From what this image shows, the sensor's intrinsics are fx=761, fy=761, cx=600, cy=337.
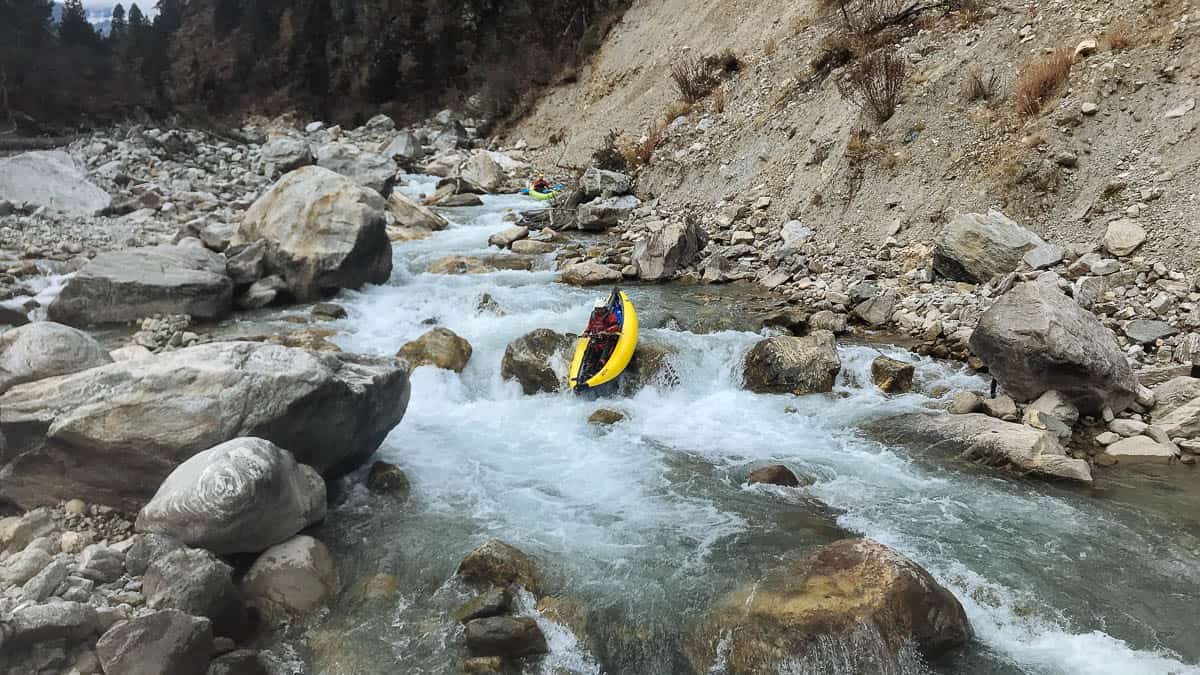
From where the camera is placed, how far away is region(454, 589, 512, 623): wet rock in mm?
4629

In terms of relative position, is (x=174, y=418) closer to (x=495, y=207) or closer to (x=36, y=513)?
(x=36, y=513)

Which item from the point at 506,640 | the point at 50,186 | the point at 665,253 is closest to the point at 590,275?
the point at 665,253

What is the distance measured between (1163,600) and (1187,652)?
53cm

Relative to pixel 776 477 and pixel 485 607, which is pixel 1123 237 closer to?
pixel 776 477

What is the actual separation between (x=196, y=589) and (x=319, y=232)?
25.6 feet

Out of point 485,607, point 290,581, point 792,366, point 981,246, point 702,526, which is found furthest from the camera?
point 981,246

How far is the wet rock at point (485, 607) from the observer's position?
15.2 feet

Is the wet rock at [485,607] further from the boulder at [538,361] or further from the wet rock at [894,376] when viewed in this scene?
the wet rock at [894,376]

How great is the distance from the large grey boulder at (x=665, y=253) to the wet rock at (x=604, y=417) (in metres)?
4.59

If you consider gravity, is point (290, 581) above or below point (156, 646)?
below

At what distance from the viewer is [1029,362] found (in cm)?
706

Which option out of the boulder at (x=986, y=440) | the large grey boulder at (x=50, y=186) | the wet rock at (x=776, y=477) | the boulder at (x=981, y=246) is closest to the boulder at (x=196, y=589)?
the wet rock at (x=776, y=477)

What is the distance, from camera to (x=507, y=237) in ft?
47.8

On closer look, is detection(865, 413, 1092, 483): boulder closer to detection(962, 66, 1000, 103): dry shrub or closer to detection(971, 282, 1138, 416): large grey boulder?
detection(971, 282, 1138, 416): large grey boulder
